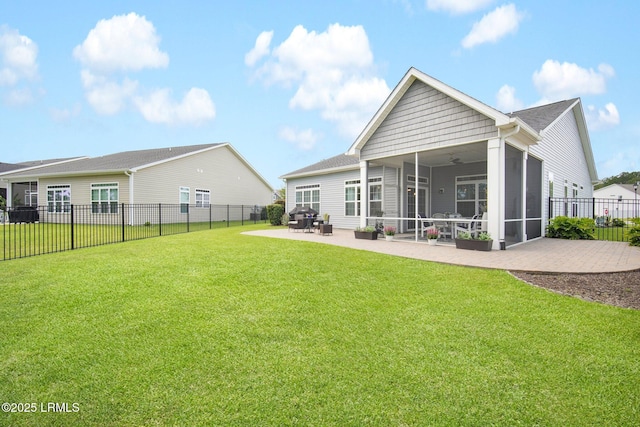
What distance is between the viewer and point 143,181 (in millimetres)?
17844

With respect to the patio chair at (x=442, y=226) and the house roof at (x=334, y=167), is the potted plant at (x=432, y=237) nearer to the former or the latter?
the patio chair at (x=442, y=226)

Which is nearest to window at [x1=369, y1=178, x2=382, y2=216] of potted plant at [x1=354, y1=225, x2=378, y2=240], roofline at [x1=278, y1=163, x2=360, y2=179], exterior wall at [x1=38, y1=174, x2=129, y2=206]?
roofline at [x1=278, y1=163, x2=360, y2=179]

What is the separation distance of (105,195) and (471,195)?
20.2 meters

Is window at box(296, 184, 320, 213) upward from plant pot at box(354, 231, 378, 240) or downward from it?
upward

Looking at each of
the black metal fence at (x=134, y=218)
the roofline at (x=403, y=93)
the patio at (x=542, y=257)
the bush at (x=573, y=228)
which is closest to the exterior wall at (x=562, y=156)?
the bush at (x=573, y=228)

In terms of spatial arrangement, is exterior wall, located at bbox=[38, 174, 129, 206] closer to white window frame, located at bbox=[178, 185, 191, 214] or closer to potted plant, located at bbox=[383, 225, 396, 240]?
white window frame, located at bbox=[178, 185, 191, 214]

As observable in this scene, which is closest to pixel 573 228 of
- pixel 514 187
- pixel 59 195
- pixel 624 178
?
pixel 514 187

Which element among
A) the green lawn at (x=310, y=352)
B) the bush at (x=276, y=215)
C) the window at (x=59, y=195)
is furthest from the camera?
the window at (x=59, y=195)

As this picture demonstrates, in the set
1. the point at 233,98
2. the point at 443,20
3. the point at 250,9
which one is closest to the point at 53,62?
the point at 233,98

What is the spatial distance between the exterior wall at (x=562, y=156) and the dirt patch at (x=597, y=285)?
20.8 feet

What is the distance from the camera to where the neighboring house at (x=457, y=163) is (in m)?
8.45

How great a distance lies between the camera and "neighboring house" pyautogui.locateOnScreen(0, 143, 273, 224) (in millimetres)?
17672

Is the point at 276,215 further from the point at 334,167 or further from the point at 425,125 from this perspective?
the point at 425,125

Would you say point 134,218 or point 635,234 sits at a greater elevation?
point 134,218
